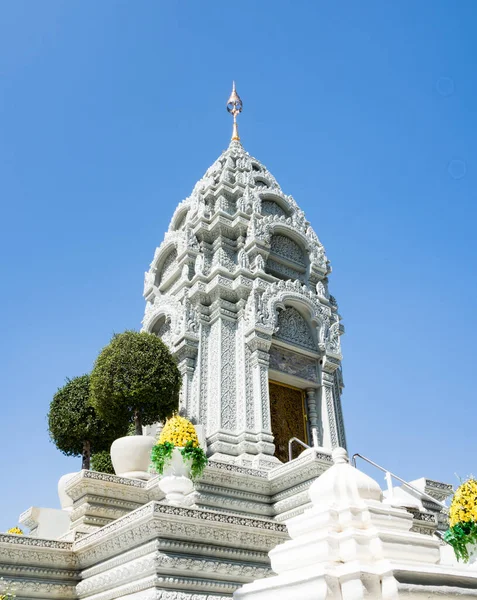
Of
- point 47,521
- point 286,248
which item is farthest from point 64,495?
point 286,248

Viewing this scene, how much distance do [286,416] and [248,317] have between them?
2.77m

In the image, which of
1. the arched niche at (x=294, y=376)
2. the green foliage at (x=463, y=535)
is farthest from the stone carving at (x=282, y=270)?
the green foliage at (x=463, y=535)

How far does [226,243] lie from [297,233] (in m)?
2.61

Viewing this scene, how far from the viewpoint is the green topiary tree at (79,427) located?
13.6 meters

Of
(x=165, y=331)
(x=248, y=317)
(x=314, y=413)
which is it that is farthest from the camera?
(x=165, y=331)

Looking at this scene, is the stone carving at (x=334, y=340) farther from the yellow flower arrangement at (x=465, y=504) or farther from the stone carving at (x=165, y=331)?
the yellow flower arrangement at (x=465, y=504)

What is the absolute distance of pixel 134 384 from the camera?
40.8 ft

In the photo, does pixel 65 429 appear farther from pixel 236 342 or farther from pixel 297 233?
pixel 297 233

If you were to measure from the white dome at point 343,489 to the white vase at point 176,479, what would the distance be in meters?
2.73

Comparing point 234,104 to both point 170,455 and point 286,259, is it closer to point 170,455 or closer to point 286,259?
point 286,259

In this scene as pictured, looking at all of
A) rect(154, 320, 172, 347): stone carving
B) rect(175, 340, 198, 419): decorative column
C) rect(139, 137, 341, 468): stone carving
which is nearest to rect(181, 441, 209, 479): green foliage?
rect(139, 137, 341, 468): stone carving

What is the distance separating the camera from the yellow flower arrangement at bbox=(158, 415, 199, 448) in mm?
8305

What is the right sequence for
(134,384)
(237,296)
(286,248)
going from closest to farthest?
(134,384)
(237,296)
(286,248)

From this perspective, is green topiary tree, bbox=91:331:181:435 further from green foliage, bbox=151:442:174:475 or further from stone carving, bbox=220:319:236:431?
green foliage, bbox=151:442:174:475
